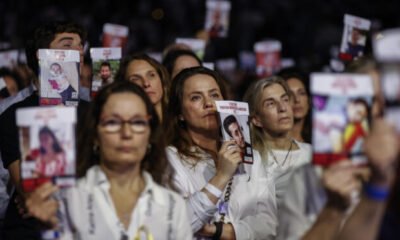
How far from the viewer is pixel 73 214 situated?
492cm

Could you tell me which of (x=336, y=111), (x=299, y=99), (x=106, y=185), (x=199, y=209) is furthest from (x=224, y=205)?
(x=299, y=99)

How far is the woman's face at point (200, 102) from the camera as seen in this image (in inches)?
259

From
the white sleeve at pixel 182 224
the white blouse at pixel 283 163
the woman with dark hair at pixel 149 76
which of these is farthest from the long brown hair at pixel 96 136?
the woman with dark hair at pixel 149 76

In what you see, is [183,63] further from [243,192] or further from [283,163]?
[243,192]

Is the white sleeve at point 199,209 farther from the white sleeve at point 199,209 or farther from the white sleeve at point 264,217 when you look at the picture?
the white sleeve at point 264,217

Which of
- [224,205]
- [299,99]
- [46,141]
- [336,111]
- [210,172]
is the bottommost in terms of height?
[224,205]

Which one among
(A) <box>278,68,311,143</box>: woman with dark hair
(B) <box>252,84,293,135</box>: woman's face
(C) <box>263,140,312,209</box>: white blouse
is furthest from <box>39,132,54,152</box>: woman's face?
(A) <box>278,68,311,143</box>: woman with dark hair

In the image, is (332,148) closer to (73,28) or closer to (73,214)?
(73,214)

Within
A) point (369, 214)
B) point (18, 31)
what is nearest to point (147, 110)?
point (369, 214)

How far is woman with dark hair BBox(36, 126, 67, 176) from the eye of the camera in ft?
15.9

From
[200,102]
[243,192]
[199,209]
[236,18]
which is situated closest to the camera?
[199,209]

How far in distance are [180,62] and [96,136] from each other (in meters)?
3.17

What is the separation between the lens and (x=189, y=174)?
6.28 metres

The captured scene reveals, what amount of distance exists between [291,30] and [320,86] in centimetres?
1360
